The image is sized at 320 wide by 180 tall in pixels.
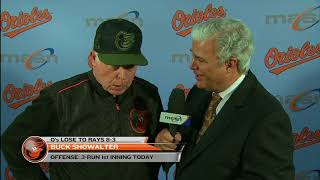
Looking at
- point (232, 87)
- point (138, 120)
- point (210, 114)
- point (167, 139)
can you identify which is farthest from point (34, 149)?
point (232, 87)

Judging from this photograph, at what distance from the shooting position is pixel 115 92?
1414 mm

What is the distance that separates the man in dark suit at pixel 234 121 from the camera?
1.07 meters

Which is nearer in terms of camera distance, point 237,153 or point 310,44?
point 237,153

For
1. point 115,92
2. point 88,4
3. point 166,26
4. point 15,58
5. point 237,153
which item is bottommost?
point 237,153

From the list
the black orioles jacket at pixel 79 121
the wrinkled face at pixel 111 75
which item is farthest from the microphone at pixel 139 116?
the wrinkled face at pixel 111 75

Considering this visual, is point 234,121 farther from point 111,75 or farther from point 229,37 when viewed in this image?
point 111,75

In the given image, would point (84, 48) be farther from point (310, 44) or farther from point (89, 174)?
point (310, 44)

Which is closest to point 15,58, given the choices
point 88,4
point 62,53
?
point 62,53

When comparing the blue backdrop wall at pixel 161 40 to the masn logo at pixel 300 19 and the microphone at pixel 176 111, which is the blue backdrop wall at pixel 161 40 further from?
the microphone at pixel 176 111

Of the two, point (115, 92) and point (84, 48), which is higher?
point (84, 48)

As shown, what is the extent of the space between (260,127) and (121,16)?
0.92 m

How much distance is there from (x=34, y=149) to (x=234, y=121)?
80 cm

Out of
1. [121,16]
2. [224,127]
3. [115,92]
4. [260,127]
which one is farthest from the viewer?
[121,16]

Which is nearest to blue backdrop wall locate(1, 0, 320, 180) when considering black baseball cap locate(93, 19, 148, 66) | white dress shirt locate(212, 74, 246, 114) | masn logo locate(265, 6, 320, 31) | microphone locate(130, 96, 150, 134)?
masn logo locate(265, 6, 320, 31)
